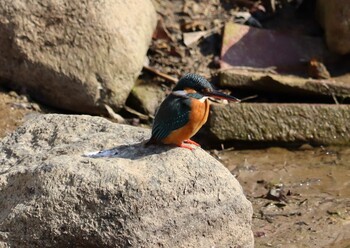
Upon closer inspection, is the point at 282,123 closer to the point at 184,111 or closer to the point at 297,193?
the point at 297,193

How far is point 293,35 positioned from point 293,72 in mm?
498

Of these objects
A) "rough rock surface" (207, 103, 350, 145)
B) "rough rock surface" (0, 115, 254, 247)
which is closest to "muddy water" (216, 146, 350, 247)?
"rough rock surface" (207, 103, 350, 145)

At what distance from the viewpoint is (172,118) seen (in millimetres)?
5480

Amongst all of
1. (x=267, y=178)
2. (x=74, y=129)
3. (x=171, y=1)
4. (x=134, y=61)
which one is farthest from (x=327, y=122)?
(x=74, y=129)

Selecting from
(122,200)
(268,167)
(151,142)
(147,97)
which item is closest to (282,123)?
(268,167)

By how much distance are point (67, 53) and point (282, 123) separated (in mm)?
2062

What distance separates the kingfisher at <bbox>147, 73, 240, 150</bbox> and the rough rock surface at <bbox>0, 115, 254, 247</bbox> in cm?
11

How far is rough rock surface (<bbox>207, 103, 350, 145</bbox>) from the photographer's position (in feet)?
27.5

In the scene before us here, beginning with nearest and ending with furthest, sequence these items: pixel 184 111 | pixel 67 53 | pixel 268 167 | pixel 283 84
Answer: pixel 184 111
pixel 268 167
pixel 67 53
pixel 283 84

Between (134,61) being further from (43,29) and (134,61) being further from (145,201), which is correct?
(145,201)

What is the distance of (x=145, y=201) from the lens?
17.0 ft

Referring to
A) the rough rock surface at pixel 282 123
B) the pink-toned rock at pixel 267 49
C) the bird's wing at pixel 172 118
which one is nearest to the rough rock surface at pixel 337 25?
the pink-toned rock at pixel 267 49

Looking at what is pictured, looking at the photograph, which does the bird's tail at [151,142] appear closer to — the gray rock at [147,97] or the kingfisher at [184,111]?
the kingfisher at [184,111]

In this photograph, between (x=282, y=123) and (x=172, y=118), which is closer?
(x=172, y=118)
